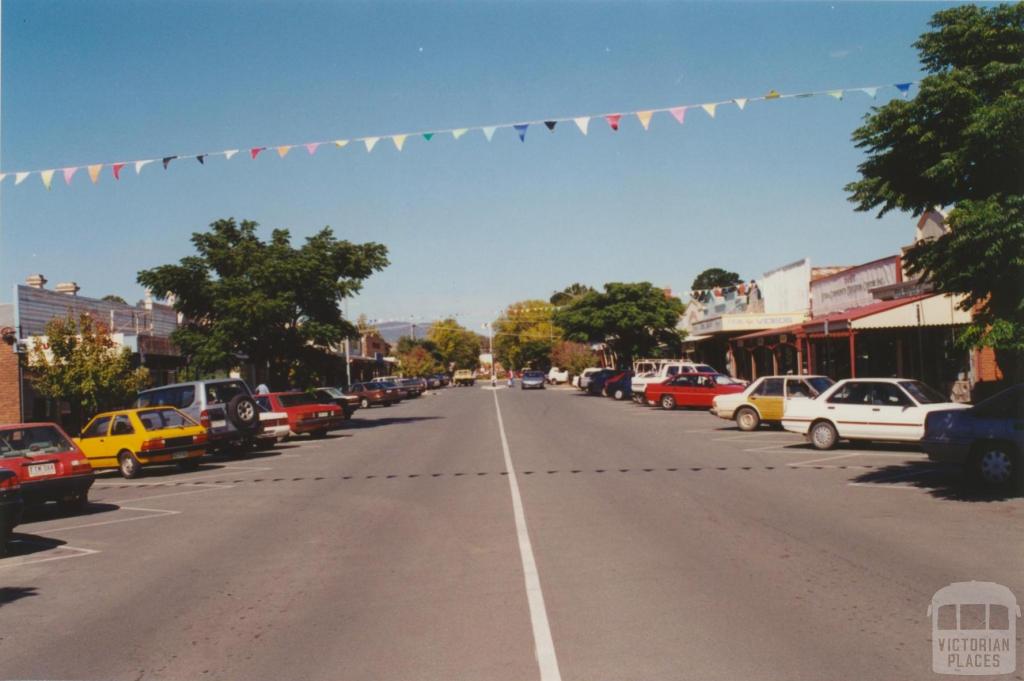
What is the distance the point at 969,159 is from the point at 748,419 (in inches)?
547

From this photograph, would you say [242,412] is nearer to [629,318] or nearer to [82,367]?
[82,367]

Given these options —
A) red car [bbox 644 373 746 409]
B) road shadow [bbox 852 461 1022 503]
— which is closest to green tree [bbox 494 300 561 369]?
red car [bbox 644 373 746 409]

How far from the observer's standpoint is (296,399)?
27.1 meters

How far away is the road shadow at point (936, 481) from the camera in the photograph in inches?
492

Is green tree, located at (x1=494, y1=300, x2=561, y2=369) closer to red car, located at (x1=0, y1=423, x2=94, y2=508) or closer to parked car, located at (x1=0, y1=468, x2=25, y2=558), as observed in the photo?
red car, located at (x1=0, y1=423, x2=94, y2=508)

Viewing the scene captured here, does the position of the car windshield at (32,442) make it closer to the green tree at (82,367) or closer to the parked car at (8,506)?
the parked car at (8,506)

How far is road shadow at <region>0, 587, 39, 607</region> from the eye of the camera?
826 cm

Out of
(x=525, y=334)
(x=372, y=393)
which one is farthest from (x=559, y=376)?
(x=525, y=334)

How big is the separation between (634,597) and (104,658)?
12.8 ft

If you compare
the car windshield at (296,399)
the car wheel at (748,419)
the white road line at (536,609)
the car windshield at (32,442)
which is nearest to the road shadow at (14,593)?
the white road line at (536,609)

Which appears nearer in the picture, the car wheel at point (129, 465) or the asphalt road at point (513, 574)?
the asphalt road at point (513, 574)

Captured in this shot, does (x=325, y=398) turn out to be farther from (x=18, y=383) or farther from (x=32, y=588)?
(x=32, y=588)

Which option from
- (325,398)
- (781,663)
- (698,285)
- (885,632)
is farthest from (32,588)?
(698,285)

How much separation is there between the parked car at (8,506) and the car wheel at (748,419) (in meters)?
18.4
